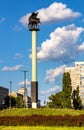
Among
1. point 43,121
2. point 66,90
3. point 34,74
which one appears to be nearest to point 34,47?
point 34,74

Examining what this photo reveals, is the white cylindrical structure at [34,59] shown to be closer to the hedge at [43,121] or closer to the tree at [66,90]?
the tree at [66,90]

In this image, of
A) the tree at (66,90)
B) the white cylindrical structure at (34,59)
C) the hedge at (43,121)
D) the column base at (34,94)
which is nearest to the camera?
the hedge at (43,121)

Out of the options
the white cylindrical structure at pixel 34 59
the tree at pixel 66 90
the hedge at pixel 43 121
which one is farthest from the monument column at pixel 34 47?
the hedge at pixel 43 121

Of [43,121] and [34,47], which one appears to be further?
[34,47]

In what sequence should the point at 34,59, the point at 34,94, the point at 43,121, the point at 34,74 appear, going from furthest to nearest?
1. the point at 34,59
2. the point at 34,74
3. the point at 34,94
4. the point at 43,121

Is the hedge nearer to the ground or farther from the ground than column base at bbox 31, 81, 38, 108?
nearer to the ground

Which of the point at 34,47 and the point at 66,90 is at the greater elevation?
the point at 34,47

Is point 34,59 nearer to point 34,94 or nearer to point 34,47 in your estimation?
point 34,47

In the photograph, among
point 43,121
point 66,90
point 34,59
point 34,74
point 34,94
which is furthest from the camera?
point 66,90

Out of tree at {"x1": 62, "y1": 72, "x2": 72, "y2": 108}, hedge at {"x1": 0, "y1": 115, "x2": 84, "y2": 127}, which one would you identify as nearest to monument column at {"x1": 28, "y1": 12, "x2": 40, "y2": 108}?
tree at {"x1": 62, "y1": 72, "x2": 72, "y2": 108}

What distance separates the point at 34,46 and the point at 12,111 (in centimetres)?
1830

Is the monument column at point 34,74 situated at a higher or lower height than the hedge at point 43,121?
higher

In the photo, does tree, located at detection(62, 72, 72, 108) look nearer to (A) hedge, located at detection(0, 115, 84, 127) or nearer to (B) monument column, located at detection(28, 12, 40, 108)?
(B) monument column, located at detection(28, 12, 40, 108)

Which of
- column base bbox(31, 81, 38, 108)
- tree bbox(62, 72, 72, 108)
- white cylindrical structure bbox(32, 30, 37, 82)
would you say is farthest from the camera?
tree bbox(62, 72, 72, 108)
